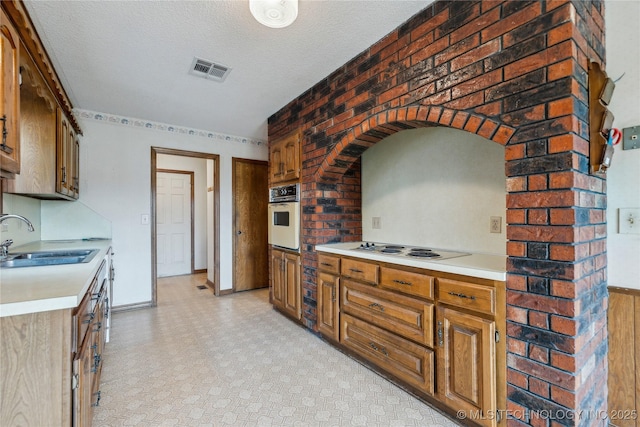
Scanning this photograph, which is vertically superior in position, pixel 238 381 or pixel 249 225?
pixel 249 225

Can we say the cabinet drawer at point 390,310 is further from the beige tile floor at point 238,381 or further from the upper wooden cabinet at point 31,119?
the upper wooden cabinet at point 31,119

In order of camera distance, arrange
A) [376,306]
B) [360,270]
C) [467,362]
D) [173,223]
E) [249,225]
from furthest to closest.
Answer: [173,223] → [249,225] → [360,270] → [376,306] → [467,362]

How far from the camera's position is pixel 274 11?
159cm

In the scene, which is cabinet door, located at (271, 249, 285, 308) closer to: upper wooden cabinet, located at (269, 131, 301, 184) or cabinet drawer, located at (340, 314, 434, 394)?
upper wooden cabinet, located at (269, 131, 301, 184)

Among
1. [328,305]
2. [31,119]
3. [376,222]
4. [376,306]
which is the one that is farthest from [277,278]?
[31,119]

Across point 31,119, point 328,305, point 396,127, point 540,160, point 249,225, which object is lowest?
point 328,305

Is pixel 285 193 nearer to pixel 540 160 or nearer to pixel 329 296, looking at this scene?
pixel 329 296

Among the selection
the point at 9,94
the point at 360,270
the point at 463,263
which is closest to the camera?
the point at 9,94

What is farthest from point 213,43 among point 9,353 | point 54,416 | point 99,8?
point 54,416

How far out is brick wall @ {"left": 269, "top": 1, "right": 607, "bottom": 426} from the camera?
1216 mm

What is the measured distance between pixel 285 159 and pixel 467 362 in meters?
2.45

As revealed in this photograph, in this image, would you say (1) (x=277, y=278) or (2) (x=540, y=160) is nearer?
(2) (x=540, y=160)

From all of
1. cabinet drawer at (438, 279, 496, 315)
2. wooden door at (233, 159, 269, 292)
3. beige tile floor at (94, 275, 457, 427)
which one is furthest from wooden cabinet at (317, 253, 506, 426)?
wooden door at (233, 159, 269, 292)

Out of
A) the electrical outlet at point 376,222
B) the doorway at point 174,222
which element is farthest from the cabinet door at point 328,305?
the doorway at point 174,222
